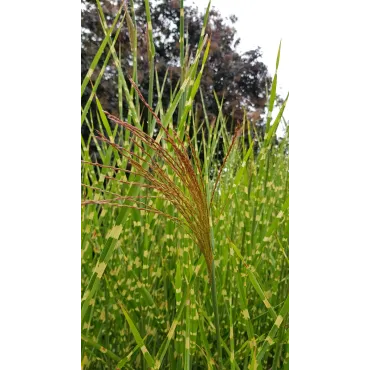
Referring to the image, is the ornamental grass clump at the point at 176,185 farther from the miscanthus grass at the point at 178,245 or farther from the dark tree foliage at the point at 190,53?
the dark tree foliage at the point at 190,53

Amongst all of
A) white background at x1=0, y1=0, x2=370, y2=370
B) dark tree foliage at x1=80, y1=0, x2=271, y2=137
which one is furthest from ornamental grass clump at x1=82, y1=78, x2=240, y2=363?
white background at x1=0, y1=0, x2=370, y2=370

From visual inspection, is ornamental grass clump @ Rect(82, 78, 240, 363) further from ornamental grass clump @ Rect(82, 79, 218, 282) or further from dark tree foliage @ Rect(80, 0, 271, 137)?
dark tree foliage @ Rect(80, 0, 271, 137)

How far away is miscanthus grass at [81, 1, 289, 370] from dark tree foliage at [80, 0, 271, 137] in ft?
0.10

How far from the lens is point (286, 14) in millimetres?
1873

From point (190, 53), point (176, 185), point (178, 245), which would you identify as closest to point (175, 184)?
point (176, 185)
